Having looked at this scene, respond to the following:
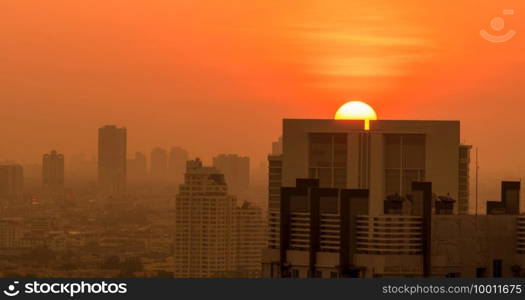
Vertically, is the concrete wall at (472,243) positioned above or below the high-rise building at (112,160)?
below

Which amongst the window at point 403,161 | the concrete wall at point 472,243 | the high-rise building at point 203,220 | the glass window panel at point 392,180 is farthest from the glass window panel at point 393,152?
the concrete wall at point 472,243

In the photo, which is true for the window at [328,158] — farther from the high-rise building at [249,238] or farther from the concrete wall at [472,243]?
the concrete wall at [472,243]

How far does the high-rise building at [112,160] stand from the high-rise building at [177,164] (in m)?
1.83

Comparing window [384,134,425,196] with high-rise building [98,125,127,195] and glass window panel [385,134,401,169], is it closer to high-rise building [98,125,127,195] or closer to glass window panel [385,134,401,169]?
glass window panel [385,134,401,169]

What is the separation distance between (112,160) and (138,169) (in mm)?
2844

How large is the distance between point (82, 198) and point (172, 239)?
18.5ft

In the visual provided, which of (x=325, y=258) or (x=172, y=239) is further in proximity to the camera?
(x=172, y=239)

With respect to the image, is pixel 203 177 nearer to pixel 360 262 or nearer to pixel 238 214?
pixel 238 214

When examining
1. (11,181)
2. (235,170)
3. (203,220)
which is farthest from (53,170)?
(203,220)

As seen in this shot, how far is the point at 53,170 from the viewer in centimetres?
6050

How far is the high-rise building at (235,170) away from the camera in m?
62.4

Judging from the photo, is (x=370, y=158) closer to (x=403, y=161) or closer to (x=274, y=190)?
(x=403, y=161)

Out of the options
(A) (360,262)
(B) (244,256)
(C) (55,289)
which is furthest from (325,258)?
(C) (55,289)

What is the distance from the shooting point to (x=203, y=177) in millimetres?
67688
